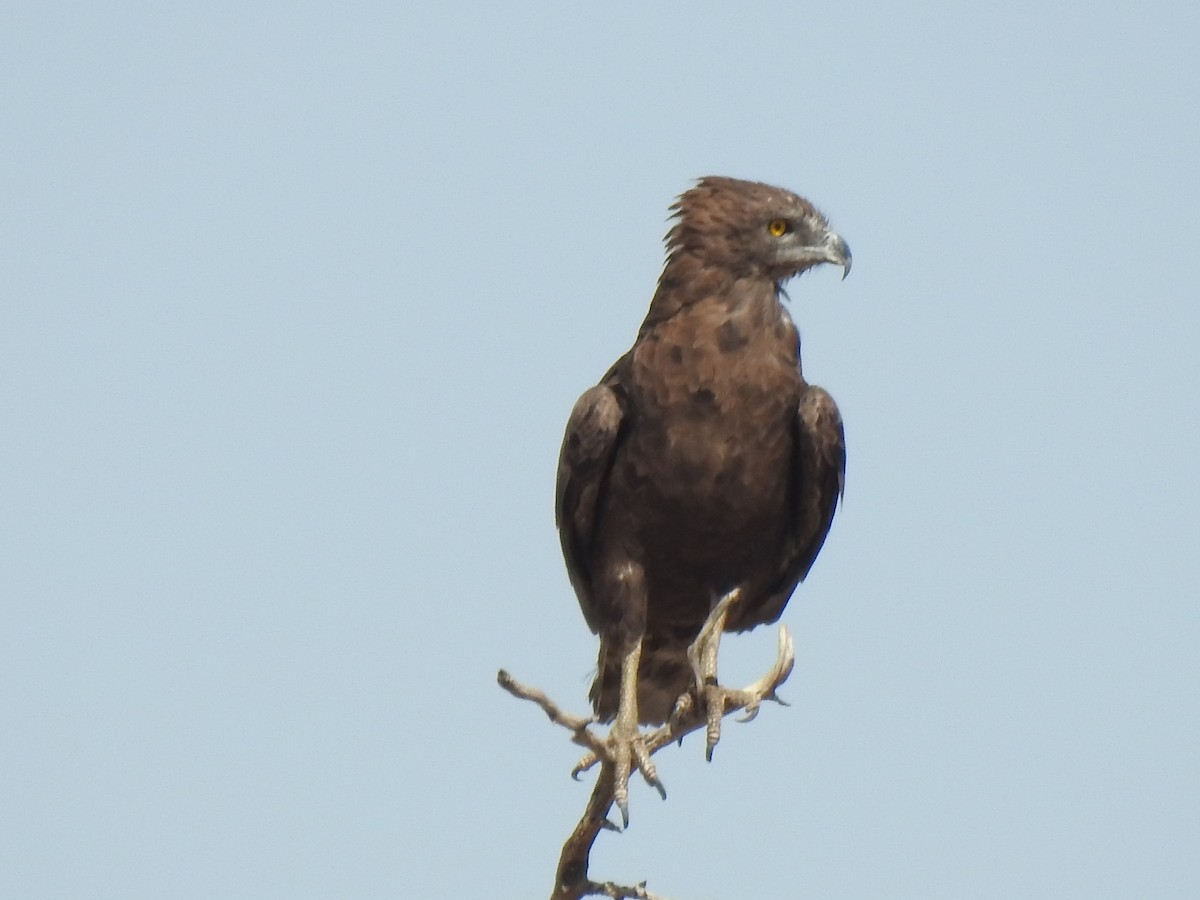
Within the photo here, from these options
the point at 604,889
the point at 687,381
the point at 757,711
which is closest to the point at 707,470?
the point at 687,381

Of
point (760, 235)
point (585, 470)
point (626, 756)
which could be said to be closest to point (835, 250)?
point (760, 235)

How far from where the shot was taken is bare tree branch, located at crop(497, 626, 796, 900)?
27.8ft

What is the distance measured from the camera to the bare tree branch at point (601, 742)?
8461 millimetres

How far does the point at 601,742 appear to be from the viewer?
28.2 feet

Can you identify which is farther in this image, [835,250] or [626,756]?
[835,250]

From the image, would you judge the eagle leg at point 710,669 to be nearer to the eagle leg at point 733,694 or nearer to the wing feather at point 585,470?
the eagle leg at point 733,694

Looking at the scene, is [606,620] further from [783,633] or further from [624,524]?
[783,633]

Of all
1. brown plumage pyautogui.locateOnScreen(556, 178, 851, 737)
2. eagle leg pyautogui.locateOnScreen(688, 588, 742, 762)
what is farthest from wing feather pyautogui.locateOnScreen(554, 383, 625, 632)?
eagle leg pyautogui.locateOnScreen(688, 588, 742, 762)

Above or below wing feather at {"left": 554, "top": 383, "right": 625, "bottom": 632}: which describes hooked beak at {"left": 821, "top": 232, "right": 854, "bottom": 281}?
above

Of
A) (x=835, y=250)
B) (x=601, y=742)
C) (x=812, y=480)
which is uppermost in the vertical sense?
(x=835, y=250)

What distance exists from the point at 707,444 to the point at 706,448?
0.06 feet

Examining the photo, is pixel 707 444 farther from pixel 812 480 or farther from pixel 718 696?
pixel 718 696

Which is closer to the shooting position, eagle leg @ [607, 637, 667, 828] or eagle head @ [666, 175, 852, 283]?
eagle leg @ [607, 637, 667, 828]

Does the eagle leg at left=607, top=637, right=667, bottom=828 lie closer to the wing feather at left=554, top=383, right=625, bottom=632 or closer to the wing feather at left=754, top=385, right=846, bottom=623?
the wing feather at left=554, top=383, right=625, bottom=632
